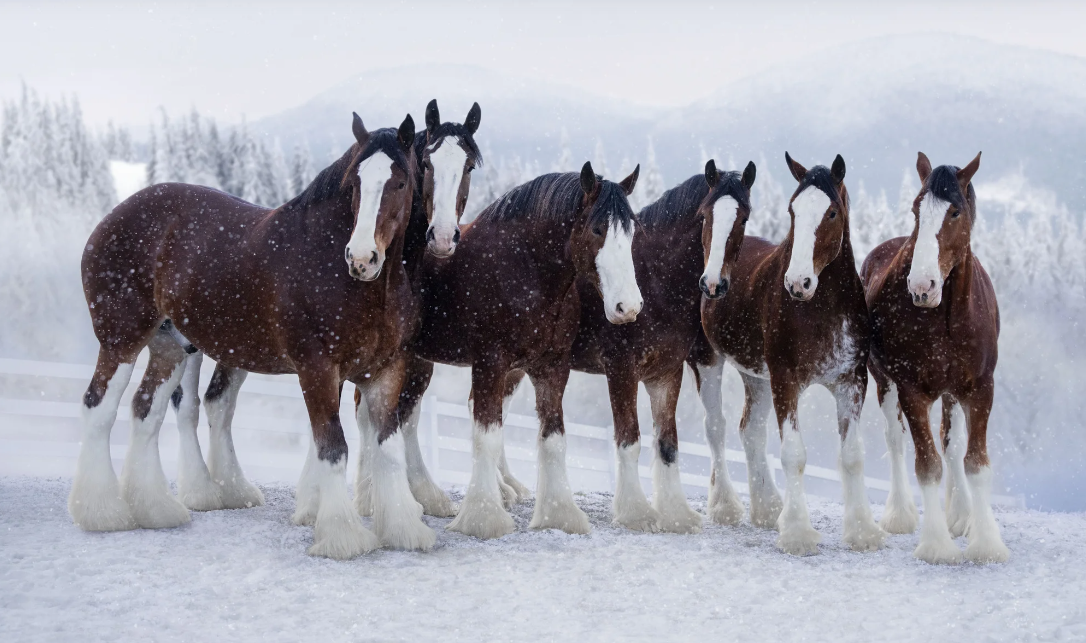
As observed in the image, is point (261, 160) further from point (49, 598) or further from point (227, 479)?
→ point (49, 598)

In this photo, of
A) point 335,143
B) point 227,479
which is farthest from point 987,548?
point 335,143

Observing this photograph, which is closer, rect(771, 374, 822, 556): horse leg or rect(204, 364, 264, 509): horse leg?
rect(771, 374, 822, 556): horse leg

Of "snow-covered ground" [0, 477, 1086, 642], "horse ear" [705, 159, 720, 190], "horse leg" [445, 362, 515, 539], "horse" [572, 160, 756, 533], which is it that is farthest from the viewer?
"horse" [572, 160, 756, 533]

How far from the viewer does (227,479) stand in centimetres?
701

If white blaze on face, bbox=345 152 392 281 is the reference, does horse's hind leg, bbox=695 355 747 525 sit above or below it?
below

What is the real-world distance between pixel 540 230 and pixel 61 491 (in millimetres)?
5085

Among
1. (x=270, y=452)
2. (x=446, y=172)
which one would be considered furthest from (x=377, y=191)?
(x=270, y=452)

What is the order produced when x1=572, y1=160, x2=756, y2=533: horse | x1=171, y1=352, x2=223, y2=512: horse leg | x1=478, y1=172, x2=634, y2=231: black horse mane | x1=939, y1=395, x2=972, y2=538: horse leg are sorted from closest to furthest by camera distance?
x1=478, y1=172, x2=634, y2=231: black horse mane, x1=939, y1=395, x2=972, y2=538: horse leg, x1=572, y1=160, x2=756, y2=533: horse, x1=171, y1=352, x2=223, y2=512: horse leg

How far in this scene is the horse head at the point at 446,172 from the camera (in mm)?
5496

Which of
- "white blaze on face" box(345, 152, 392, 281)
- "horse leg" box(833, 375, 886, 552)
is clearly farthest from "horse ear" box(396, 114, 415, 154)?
"horse leg" box(833, 375, 886, 552)

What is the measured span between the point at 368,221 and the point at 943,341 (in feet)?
12.1

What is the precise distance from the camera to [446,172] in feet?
18.5

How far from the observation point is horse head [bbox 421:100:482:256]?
18.0ft

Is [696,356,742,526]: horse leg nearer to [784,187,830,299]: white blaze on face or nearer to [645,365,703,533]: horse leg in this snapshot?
[645,365,703,533]: horse leg
